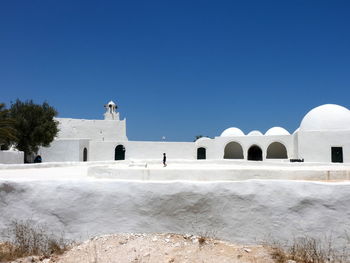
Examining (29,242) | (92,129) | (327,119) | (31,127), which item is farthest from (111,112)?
(29,242)

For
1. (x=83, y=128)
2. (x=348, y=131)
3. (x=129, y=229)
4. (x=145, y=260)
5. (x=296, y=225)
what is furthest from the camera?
(x=83, y=128)

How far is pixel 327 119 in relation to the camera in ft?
62.2

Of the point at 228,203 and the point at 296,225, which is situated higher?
the point at 228,203

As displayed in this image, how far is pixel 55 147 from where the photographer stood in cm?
2342

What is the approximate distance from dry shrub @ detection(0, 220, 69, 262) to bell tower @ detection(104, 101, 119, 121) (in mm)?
31556

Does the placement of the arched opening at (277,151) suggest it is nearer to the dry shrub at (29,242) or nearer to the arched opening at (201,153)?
the arched opening at (201,153)

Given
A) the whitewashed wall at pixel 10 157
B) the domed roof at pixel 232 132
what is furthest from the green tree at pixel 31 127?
the domed roof at pixel 232 132

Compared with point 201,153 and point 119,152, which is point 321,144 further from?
point 119,152

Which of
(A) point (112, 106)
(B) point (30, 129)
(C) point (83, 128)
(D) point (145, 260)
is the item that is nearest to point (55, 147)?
(B) point (30, 129)

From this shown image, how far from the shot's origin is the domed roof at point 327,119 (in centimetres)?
1859

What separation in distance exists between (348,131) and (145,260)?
17900 millimetres

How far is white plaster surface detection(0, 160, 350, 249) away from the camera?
4156 mm

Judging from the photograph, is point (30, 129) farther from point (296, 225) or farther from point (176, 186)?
point (296, 225)

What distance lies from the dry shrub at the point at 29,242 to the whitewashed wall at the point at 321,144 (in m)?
17.8
